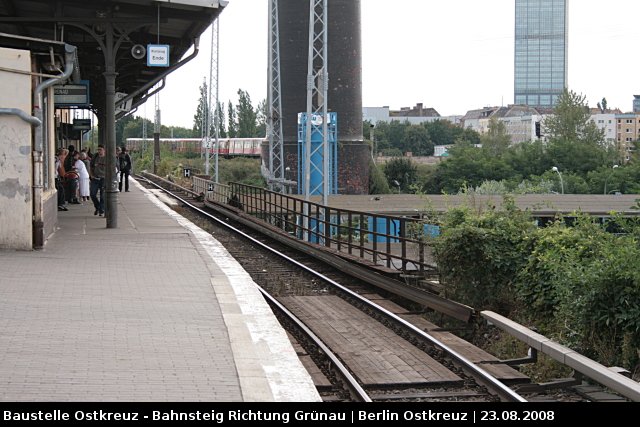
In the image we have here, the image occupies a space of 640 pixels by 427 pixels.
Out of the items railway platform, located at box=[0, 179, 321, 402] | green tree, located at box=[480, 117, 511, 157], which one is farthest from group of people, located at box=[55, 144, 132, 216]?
green tree, located at box=[480, 117, 511, 157]

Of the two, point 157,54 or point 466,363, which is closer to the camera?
point 466,363

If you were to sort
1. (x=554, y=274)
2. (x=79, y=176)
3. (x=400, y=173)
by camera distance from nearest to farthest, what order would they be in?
(x=554, y=274)
(x=79, y=176)
(x=400, y=173)

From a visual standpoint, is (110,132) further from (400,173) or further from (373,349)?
A: (400,173)

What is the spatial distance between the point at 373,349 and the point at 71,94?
13.4m

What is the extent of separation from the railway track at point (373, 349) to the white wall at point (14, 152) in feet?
13.4

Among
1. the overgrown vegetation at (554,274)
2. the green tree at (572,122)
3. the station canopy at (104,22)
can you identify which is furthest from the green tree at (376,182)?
the green tree at (572,122)

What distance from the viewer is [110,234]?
66.1ft

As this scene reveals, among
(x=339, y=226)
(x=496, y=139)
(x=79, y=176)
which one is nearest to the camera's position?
(x=339, y=226)

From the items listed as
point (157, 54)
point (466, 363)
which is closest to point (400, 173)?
point (157, 54)

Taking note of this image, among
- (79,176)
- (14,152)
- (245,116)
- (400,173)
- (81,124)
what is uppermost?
(245,116)

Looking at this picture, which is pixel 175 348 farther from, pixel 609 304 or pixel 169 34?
pixel 169 34

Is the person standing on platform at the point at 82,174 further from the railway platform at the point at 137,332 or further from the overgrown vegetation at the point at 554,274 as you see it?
the overgrown vegetation at the point at 554,274

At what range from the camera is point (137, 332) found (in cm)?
939

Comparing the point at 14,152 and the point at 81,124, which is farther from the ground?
the point at 81,124
